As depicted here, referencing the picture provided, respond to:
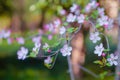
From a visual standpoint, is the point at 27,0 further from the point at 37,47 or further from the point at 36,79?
the point at 37,47

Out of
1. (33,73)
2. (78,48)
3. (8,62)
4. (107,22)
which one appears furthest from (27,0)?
(107,22)

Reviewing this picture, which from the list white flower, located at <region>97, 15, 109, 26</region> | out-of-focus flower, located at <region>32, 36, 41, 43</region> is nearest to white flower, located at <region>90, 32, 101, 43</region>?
white flower, located at <region>97, 15, 109, 26</region>

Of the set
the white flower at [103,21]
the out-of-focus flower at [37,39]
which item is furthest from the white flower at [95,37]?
the out-of-focus flower at [37,39]

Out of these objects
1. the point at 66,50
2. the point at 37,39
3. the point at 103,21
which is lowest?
the point at 66,50


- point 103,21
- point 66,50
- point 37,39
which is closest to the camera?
point 66,50

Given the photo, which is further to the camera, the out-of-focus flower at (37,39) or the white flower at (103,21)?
the out-of-focus flower at (37,39)

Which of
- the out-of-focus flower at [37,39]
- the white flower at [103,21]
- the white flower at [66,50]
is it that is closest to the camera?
the white flower at [66,50]

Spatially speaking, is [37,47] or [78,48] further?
[78,48]

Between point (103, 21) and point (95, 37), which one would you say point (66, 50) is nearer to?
point (95, 37)

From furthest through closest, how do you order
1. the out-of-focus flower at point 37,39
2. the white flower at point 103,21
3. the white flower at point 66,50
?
1. the out-of-focus flower at point 37,39
2. the white flower at point 103,21
3. the white flower at point 66,50

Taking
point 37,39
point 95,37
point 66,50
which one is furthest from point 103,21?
point 37,39

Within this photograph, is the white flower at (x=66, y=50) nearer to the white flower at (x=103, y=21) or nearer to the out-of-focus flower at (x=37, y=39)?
the white flower at (x=103, y=21)
